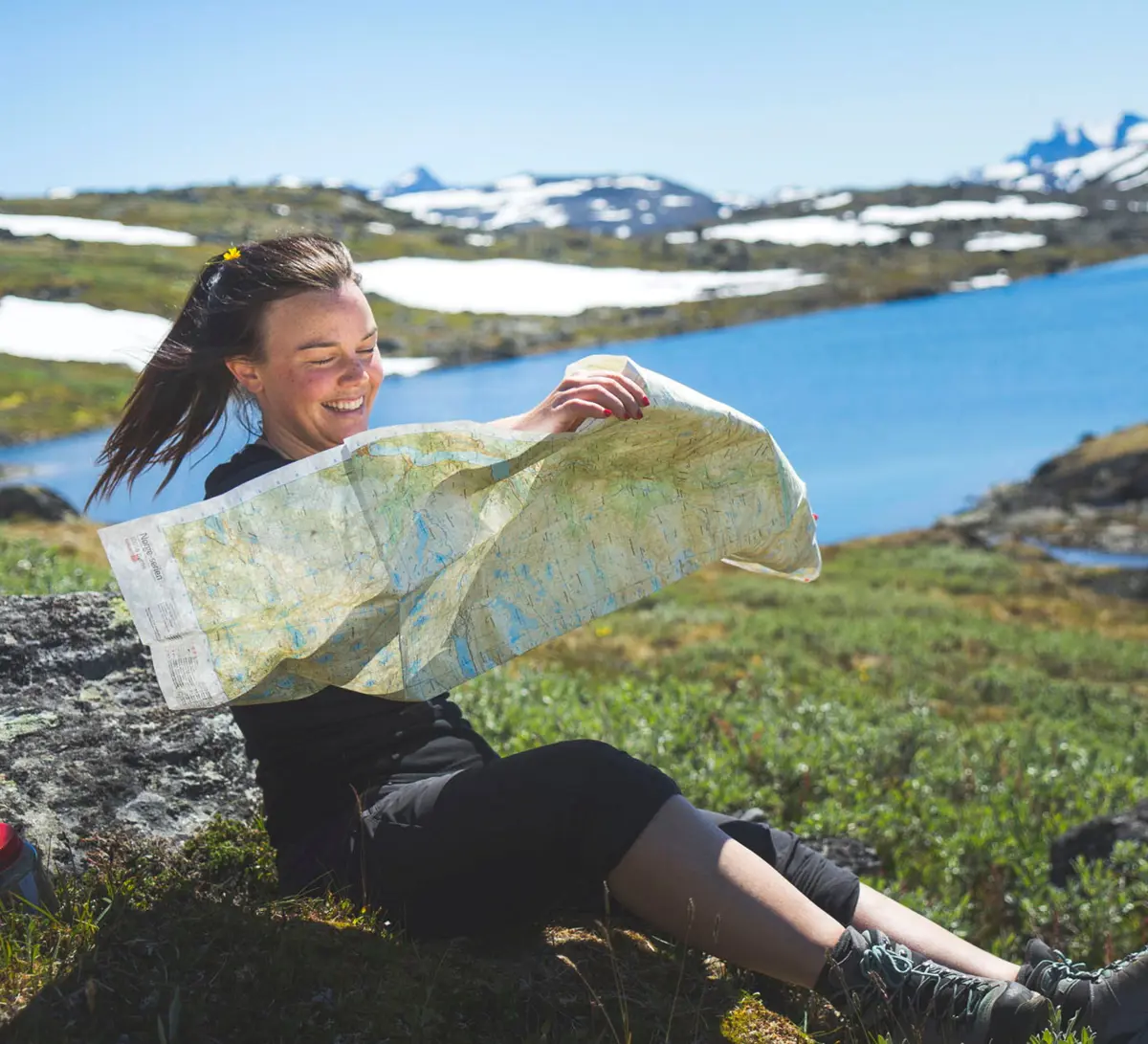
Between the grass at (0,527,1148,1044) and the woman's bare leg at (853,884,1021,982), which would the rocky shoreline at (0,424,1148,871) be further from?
the woman's bare leg at (853,884,1021,982)

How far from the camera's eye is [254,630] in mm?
3379

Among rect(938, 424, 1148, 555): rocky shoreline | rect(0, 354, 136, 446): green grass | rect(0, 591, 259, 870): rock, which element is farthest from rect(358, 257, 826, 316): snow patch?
rect(0, 591, 259, 870): rock

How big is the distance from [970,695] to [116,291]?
11514 centimetres

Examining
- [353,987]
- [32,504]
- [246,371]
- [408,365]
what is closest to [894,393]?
[408,365]

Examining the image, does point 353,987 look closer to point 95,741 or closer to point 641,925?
point 641,925

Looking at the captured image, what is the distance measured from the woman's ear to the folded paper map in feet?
2.61

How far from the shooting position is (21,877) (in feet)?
11.0

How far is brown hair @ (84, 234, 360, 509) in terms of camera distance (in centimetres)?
402

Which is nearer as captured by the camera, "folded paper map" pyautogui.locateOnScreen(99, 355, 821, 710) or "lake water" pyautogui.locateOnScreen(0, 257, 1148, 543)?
"folded paper map" pyautogui.locateOnScreen(99, 355, 821, 710)

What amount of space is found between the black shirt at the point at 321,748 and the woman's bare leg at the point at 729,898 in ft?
2.84

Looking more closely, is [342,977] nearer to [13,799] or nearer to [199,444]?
[13,799]

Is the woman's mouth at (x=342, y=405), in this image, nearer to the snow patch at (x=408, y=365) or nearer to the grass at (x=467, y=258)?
the grass at (x=467, y=258)

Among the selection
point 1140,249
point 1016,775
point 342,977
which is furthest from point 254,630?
point 1140,249

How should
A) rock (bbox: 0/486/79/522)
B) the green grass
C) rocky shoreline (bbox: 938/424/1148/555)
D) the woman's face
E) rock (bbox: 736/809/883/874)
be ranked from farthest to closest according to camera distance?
1. the green grass
2. rocky shoreline (bbox: 938/424/1148/555)
3. rock (bbox: 0/486/79/522)
4. rock (bbox: 736/809/883/874)
5. the woman's face
